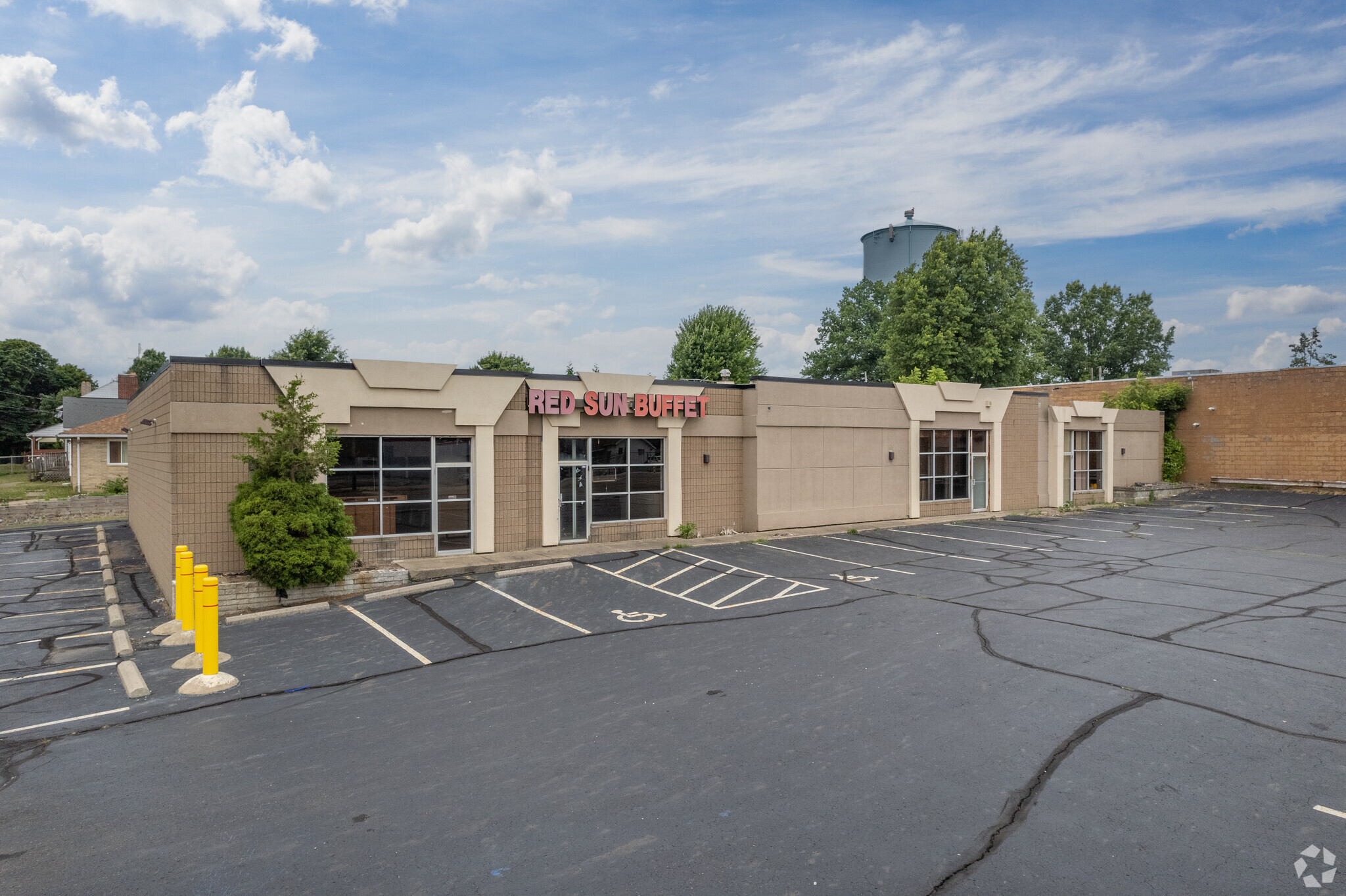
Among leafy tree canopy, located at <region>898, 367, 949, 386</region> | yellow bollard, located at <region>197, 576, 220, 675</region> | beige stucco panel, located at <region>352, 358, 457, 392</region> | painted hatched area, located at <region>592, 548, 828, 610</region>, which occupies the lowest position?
painted hatched area, located at <region>592, 548, 828, 610</region>

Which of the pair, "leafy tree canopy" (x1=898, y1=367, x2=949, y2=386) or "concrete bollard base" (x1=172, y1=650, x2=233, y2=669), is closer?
"concrete bollard base" (x1=172, y1=650, x2=233, y2=669)

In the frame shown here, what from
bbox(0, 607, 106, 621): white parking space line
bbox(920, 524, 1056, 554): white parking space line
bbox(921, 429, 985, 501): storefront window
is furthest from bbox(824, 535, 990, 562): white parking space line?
bbox(0, 607, 106, 621): white parking space line

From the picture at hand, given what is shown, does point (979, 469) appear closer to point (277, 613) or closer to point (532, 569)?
point (532, 569)

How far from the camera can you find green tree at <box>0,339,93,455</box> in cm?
6325

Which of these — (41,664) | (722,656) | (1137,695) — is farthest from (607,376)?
(1137,695)

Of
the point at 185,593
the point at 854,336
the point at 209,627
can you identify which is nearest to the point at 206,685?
the point at 209,627

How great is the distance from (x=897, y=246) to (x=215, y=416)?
1973 inches

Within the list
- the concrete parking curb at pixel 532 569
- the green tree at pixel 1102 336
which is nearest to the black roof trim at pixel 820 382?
the concrete parking curb at pixel 532 569

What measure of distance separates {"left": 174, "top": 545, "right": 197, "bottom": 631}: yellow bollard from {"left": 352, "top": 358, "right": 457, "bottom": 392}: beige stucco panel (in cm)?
573

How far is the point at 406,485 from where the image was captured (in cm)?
1612

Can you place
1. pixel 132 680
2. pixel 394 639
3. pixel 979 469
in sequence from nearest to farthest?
pixel 132 680 → pixel 394 639 → pixel 979 469

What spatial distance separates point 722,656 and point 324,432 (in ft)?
32.4

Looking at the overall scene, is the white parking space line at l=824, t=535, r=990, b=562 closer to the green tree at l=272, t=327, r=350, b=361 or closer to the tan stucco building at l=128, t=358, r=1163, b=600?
the tan stucco building at l=128, t=358, r=1163, b=600

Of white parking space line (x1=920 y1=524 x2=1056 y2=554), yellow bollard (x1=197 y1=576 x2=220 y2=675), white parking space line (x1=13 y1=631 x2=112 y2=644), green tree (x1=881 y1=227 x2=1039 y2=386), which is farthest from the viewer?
green tree (x1=881 y1=227 x2=1039 y2=386)
